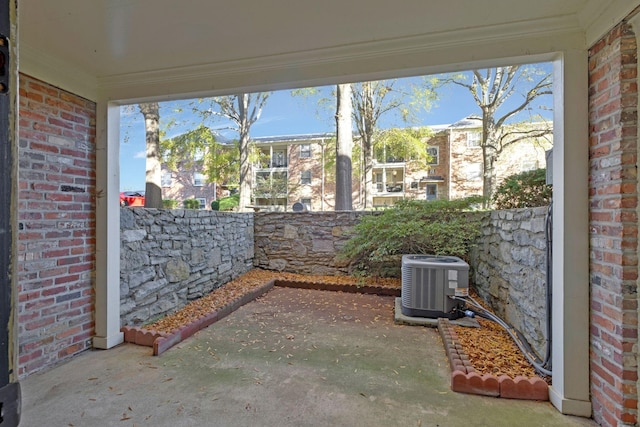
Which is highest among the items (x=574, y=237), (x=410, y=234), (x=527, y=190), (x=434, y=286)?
(x=527, y=190)

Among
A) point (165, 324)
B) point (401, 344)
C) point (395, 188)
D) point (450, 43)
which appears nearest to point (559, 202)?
point (450, 43)

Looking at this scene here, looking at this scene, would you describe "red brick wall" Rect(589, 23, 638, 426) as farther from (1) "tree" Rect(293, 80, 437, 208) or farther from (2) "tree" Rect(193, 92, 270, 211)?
(2) "tree" Rect(193, 92, 270, 211)

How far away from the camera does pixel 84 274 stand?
2684 millimetres

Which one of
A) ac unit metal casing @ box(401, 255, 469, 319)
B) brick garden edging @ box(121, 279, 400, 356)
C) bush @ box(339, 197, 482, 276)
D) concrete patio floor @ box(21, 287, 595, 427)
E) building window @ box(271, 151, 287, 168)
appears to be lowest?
concrete patio floor @ box(21, 287, 595, 427)

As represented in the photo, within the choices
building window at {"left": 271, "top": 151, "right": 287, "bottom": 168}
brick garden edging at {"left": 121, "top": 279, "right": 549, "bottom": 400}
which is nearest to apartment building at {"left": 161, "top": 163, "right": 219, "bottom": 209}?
building window at {"left": 271, "top": 151, "right": 287, "bottom": 168}

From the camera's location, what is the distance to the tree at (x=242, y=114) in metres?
10.6

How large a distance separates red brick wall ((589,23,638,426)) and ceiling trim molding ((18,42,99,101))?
3.67m

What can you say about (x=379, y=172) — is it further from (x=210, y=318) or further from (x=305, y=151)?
(x=210, y=318)

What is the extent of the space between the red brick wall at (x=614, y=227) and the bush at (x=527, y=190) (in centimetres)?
155

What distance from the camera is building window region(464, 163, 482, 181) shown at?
1636cm

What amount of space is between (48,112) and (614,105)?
3.77m

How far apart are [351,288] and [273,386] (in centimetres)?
284

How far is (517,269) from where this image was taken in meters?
2.88

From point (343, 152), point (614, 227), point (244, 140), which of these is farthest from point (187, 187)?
point (614, 227)
